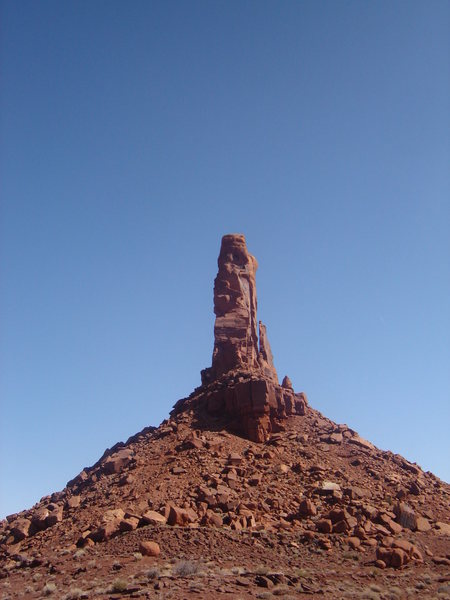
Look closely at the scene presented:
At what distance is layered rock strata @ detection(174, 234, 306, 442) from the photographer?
4275 cm

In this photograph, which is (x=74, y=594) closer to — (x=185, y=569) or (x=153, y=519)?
(x=185, y=569)

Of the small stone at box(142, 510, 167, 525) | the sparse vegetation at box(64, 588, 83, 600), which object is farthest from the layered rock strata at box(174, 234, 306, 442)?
the sparse vegetation at box(64, 588, 83, 600)

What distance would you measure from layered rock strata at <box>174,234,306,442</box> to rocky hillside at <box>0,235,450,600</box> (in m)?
0.16

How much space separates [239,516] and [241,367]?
792 inches

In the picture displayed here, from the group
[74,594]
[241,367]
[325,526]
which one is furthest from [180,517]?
[241,367]

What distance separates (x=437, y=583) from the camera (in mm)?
24234

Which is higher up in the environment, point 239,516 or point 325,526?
point 239,516

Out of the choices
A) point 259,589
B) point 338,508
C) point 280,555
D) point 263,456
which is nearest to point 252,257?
point 263,456

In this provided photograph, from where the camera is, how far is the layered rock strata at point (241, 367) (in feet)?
140

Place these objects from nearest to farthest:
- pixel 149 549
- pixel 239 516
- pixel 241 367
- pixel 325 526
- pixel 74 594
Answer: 1. pixel 74 594
2. pixel 149 549
3. pixel 325 526
4. pixel 239 516
5. pixel 241 367

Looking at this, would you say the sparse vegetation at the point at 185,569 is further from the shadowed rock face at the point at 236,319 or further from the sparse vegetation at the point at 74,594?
the shadowed rock face at the point at 236,319

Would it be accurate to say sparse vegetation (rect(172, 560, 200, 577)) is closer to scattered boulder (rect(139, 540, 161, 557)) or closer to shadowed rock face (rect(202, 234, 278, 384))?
scattered boulder (rect(139, 540, 161, 557))

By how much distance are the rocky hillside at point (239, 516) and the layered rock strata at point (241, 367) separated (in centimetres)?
16

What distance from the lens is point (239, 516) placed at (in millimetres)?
30656
